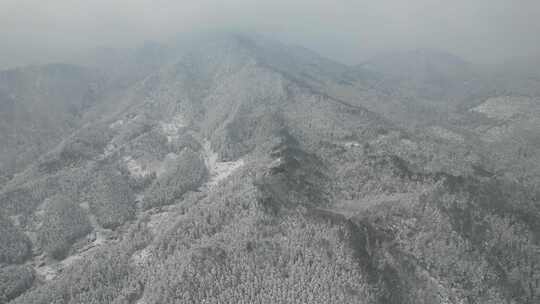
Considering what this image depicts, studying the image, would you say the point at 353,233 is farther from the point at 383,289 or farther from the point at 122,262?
the point at 122,262

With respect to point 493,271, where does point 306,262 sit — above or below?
above

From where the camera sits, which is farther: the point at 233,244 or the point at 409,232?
the point at 409,232

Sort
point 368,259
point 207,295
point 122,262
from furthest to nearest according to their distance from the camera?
point 122,262 → point 368,259 → point 207,295

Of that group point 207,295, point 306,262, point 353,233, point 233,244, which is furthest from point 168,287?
point 353,233

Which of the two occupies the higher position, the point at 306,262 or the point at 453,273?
the point at 306,262

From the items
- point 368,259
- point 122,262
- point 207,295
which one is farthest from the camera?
point 122,262

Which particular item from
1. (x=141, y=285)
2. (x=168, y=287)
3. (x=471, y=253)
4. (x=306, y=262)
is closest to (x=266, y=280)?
(x=306, y=262)

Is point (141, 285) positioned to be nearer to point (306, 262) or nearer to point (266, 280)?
point (266, 280)

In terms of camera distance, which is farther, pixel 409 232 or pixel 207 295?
pixel 409 232
